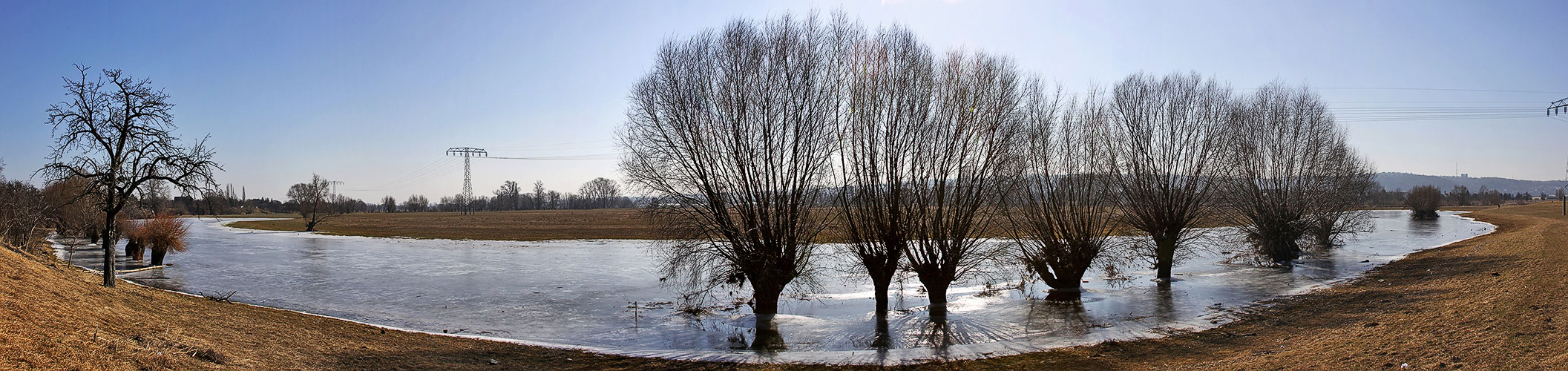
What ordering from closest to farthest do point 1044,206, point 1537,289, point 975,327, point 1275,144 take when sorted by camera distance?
point 1537,289 → point 975,327 → point 1044,206 → point 1275,144

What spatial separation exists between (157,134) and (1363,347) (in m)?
25.8

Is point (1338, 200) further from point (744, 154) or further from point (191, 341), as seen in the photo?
point (191, 341)

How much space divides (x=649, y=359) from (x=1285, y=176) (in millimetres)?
32282

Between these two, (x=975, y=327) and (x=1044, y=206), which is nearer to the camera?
(x=975, y=327)

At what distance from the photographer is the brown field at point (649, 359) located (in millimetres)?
8750

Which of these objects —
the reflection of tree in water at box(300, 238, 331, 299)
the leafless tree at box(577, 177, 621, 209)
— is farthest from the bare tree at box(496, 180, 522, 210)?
the reflection of tree in water at box(300, 238, 331, 299)

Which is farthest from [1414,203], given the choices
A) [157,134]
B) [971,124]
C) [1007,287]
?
[157,134]

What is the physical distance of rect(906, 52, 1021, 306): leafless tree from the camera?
18266mm

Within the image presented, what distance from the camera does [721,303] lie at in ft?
66.6

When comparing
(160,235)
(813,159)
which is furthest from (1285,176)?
(160,235)

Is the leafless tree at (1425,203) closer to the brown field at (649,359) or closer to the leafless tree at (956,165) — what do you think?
the brown field at (649,359)

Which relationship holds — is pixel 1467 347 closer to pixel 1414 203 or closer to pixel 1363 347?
pixel 1363 347

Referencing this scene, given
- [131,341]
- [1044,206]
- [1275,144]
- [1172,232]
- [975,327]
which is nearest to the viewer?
[131,341]

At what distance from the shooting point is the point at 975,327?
16.0m
